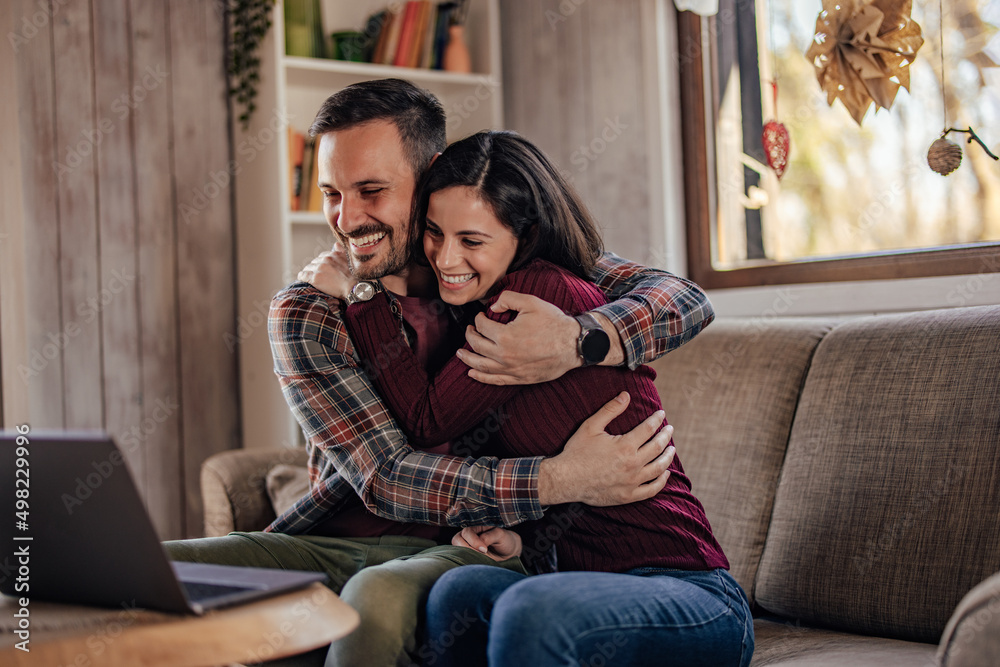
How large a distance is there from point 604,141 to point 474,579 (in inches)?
71.7

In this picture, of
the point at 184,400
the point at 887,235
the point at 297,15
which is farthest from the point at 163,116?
the point at 887,235

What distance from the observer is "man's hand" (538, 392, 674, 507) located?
1.21m

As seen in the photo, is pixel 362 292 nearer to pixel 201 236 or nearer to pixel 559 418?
pixel 559 418

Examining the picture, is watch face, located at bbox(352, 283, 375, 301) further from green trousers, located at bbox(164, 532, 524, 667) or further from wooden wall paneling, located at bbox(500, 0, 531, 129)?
wooden wall paneling, located at bbox(500, 0, 531, 129)

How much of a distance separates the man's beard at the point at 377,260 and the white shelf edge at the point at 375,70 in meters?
1.40

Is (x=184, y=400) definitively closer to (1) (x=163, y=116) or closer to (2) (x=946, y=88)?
(1) (x=163, y=116)

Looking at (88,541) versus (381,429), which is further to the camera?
(381,429)

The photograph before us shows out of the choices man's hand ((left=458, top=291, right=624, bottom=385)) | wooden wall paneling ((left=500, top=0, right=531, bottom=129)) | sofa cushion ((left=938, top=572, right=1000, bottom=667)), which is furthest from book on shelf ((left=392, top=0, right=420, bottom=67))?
sofa cushion ((left=938, top=572, right=1000, bottom=667))

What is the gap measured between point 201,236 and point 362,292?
1.58m

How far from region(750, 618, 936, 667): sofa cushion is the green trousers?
15.6 inches

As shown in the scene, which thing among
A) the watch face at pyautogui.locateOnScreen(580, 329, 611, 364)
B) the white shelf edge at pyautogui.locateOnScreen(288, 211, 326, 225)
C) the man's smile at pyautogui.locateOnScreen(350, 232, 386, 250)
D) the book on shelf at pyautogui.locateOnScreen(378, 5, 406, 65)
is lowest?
the watch face at pyautogui.locateOnScreen(580, 329, 611, 364)

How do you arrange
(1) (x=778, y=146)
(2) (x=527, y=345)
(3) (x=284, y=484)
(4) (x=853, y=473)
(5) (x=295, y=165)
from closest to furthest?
(2) (x=527, y=345)
(4) (x=853, y=473)
(3) (x=284, y=484)
(1) (x=778, y=146)
(5) (x=295, y=165)

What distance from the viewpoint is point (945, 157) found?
1.75 m

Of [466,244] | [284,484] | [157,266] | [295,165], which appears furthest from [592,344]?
[157,266]
